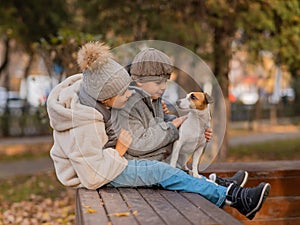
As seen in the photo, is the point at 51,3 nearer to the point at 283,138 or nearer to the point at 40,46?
the point at 40,46

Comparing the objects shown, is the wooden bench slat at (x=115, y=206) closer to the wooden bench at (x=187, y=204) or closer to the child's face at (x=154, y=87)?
the wooden bench at (x=187, y=204)

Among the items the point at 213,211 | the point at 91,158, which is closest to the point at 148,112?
the point at 91,158

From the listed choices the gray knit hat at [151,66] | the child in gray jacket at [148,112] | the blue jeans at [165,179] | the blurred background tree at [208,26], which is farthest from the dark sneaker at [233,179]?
the blurred background tree at [208,26]

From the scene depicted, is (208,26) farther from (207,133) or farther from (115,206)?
(115,206)

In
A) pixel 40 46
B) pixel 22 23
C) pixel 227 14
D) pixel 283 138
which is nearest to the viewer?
pixel 40 46

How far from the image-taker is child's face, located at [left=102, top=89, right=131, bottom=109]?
4.24 metres

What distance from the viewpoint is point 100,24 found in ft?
39.6

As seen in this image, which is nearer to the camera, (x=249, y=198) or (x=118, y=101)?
(x=249, y=198)

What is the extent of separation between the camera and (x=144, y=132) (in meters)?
4.29

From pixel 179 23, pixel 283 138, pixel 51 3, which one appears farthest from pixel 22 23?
pixel 283 138

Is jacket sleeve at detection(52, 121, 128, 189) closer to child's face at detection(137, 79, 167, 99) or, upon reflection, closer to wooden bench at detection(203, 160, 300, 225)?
child's face at detection(137, 79, 167, 99)

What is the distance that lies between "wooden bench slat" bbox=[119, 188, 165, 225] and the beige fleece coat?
18 cm

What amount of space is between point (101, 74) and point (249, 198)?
1365 mm

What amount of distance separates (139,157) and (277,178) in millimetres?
1425
